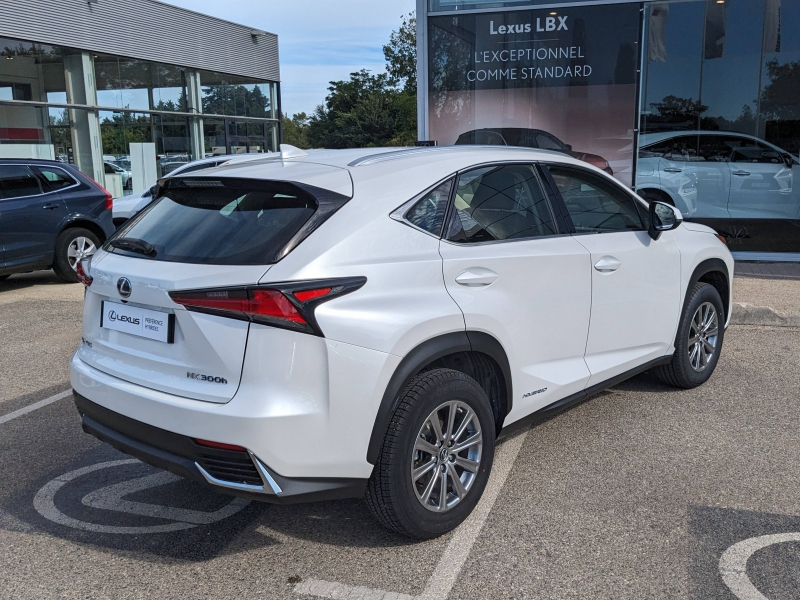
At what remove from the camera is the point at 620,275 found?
4.40 m

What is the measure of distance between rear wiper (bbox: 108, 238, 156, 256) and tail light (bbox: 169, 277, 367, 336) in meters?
0.54

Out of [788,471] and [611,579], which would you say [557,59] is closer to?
[788,471]

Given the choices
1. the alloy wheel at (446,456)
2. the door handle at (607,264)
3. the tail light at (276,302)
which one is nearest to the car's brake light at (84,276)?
the tail light at (276,302)

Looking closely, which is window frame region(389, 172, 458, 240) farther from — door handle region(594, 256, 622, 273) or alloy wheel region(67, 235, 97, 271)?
alloy wheel region(67, 235, 97, 271)

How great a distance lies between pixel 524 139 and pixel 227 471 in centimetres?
948

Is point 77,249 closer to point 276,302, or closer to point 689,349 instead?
point 689,349

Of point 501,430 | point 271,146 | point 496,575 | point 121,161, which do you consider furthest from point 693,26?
point 271,146

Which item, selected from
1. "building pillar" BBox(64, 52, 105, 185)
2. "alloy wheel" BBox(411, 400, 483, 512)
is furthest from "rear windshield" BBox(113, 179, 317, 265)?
"building pillar" BBox(64, 52, 105, 185)

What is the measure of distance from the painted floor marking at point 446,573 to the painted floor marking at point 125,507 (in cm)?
82

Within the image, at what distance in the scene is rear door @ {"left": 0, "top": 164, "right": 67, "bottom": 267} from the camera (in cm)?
945

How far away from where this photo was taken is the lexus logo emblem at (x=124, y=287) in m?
3.22

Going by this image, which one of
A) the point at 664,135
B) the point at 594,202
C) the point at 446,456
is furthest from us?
the point at 664,135

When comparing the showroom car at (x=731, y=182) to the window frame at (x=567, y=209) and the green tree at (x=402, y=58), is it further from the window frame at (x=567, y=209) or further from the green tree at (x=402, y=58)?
the green tree at (x=402, y=58)

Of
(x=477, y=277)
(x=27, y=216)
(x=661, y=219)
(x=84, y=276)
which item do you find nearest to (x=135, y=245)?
(x=84, y=276)
